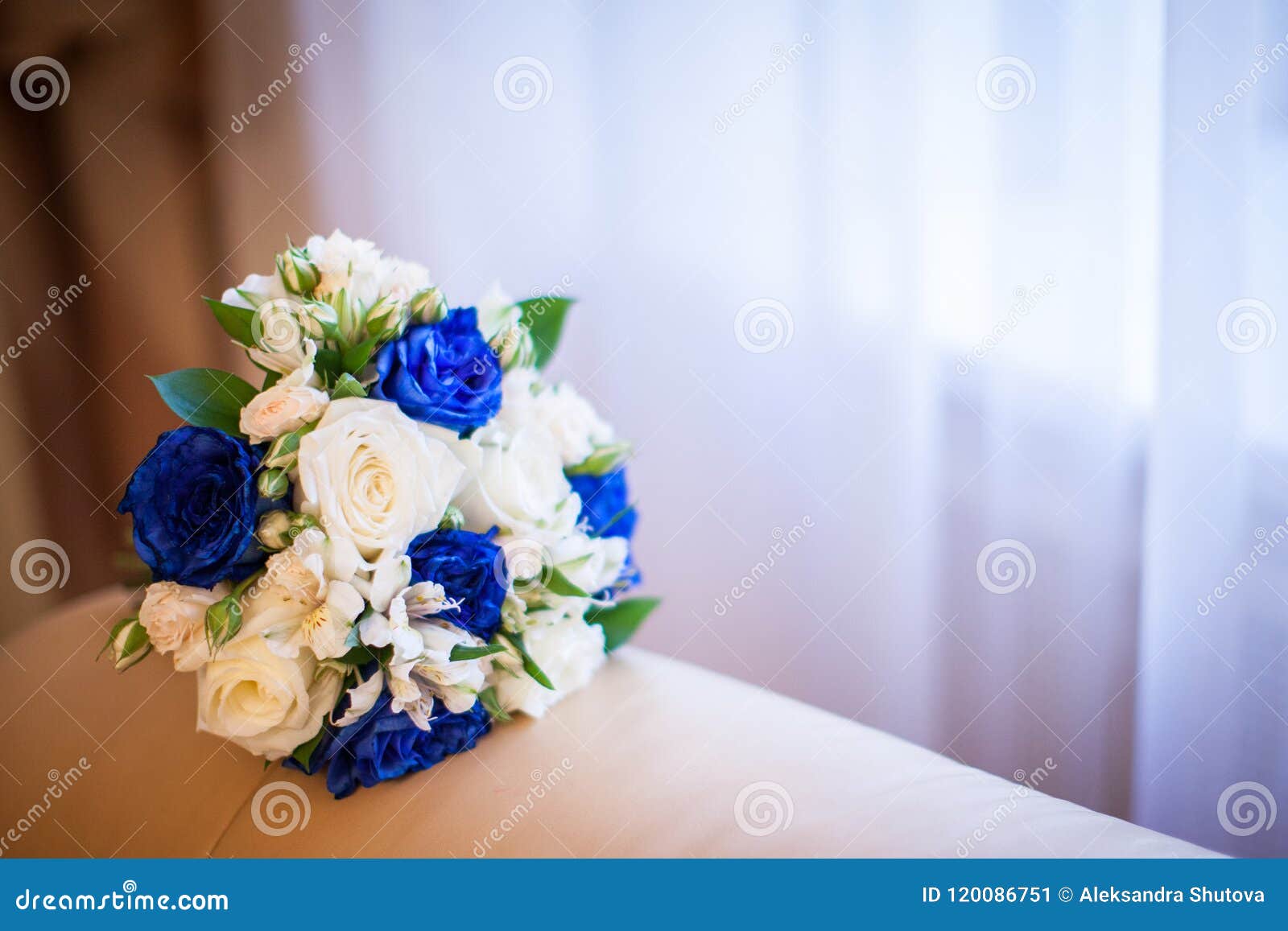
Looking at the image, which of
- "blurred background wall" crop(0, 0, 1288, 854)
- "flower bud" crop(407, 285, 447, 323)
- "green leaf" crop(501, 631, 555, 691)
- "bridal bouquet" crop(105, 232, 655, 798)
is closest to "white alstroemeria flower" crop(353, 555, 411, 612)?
"bridal bouquet" crop(105, 232, 655, 798)

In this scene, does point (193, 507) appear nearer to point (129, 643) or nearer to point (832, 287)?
point (129, 643)

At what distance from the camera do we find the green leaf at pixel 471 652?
0.73m

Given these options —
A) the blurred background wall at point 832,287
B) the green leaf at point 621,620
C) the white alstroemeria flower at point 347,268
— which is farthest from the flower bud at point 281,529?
the blurred background wall at point 832,287

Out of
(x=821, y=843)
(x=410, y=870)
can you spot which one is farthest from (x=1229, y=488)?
(x=410, y=870)

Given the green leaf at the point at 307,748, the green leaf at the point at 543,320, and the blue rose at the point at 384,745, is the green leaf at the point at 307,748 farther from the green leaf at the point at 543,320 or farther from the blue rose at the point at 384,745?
the green leaf at the point at 543,320

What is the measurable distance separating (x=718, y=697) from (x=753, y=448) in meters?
0.65

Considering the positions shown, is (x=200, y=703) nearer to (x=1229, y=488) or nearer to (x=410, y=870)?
(x=410, y=870)

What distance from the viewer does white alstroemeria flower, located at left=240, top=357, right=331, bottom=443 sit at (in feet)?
2.30

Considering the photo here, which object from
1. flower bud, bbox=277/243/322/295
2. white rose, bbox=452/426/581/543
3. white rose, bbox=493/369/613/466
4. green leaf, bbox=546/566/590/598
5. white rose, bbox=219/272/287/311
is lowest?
green leaf, bbox=546/566/590/598

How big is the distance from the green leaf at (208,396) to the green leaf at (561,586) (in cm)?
31

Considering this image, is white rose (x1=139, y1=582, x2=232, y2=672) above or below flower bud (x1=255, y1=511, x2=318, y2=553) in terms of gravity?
below

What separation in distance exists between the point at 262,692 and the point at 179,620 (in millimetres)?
89

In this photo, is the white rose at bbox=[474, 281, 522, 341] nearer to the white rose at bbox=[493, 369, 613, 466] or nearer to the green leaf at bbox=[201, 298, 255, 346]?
the white rose at bbox=[493, 369, 613, 466]

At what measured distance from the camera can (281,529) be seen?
2.28 feet
